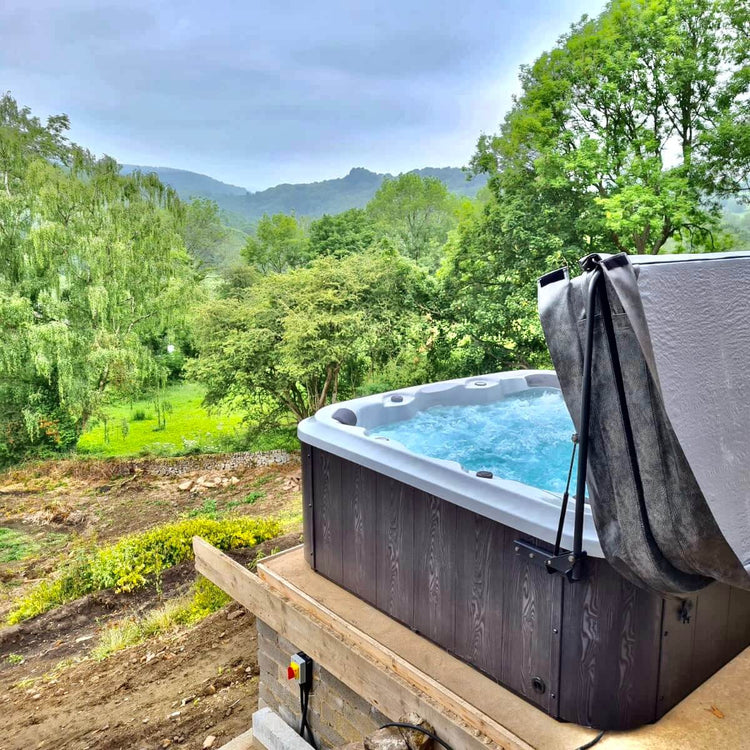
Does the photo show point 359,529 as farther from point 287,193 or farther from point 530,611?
point 287,193

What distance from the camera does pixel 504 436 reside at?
122 inches

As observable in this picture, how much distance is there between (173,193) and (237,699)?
775 cm

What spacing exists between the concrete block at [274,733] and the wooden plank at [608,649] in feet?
4.34

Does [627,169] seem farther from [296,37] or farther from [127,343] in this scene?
[296,37]

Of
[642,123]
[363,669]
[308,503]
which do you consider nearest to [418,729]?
[363,669]

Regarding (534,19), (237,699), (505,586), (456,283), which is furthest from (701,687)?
(534,19)

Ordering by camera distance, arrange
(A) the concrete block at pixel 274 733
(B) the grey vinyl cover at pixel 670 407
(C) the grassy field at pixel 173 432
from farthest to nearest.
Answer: (C) the grassy field at pixel 173 432 → (A) the concrete block at pixel 274 733 → (B) the grey vinyl cover at pixel 670 407

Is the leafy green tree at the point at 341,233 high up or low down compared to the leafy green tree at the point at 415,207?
down

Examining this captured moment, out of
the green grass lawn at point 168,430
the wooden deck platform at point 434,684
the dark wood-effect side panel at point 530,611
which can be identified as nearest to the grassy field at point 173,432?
the green grass lawn at point 168,430

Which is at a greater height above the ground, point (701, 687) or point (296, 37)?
point (296, 37)

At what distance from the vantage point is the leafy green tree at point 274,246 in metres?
14.8

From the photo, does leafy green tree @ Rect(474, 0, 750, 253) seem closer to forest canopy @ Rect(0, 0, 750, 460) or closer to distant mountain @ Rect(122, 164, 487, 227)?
forest canopy @ Rect(0, 0, 750, 460)

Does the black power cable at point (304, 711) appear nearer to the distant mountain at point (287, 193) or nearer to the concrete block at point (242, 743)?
the concrete block at point (242, 743)

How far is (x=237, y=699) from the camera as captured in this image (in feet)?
9.91
